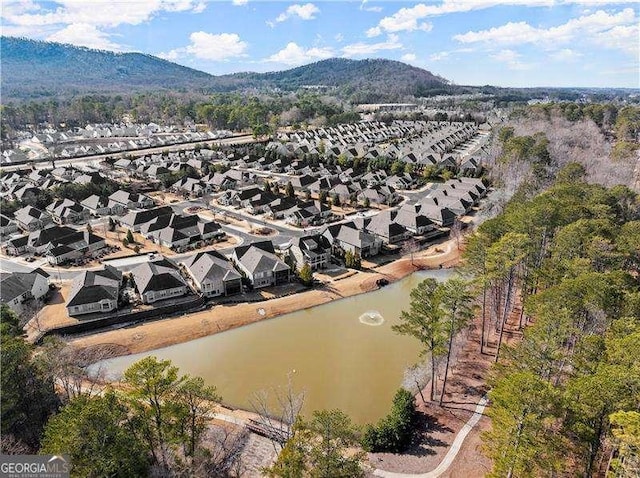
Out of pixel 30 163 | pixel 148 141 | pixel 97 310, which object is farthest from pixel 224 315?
pixel 148 141

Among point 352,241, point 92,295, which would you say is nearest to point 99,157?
point 92,295

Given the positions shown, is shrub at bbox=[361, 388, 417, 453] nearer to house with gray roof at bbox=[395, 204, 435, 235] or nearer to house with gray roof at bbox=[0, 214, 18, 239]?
house with gray roof at bbox=[395, 204, 435, 235]

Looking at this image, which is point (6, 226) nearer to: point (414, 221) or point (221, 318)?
point (221, 318)

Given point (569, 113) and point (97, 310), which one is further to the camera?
point (569, 113)

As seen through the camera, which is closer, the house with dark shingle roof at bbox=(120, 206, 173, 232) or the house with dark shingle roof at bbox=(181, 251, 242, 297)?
the house with dark shingle roof at bbox=(181, 251, 242, 297)

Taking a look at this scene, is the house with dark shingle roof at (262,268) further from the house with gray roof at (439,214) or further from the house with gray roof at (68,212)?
the house with gray roof at (68,212)

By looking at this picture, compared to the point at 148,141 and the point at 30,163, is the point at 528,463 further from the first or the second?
the point at 148,141

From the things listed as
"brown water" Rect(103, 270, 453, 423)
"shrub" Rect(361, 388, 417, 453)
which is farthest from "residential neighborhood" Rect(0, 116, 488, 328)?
"shrub" Rect(361, 388, 417, 453)
